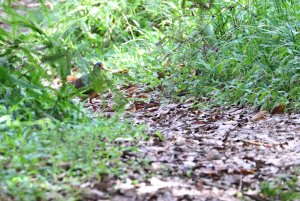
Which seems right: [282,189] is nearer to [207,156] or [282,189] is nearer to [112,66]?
[207,156]

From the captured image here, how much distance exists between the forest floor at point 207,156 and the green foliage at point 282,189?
5 centimetres

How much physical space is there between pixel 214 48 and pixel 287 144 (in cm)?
216

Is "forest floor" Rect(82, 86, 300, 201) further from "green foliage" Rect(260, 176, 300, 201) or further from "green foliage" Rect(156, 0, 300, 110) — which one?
"green foliage" Rect(156, 0, 300, 110)

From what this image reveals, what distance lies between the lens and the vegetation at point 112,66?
2840 mm

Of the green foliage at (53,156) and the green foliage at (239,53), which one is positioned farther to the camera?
the green foliage at (239,53)

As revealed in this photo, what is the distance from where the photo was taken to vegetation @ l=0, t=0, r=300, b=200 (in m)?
2.84

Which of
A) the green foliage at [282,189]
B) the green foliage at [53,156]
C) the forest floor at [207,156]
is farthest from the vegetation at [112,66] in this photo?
the green foliage at [282,189]

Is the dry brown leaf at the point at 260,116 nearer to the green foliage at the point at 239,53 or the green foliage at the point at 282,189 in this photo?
the green foliage at the point at 239,53

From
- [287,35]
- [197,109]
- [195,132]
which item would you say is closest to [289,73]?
[287,35]

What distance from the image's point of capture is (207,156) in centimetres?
331

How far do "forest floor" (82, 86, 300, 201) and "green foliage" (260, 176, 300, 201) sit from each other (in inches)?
2.0

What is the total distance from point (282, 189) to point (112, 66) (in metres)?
3.95

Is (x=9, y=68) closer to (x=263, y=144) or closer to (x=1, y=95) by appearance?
(x=1, y=95)

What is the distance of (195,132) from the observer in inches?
160
